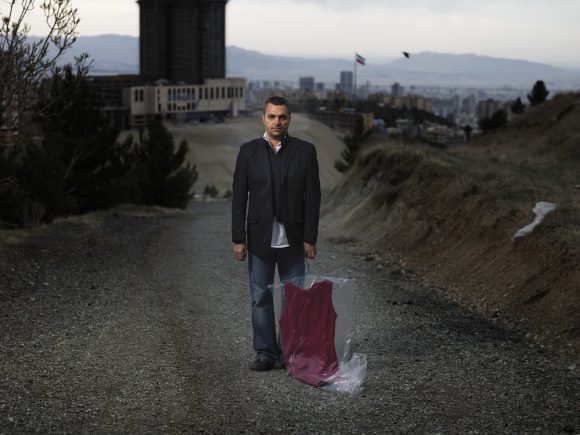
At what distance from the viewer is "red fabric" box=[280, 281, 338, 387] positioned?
24.8 ft

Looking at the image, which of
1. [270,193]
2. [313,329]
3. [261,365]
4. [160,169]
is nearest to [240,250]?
[270,193]

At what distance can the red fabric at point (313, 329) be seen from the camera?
7562 mm

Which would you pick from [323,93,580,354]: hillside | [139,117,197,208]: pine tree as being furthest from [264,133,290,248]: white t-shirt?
[139,117,197,208]: pine tree

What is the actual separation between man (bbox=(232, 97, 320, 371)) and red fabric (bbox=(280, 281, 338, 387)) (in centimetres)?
33

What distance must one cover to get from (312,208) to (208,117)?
188 meters

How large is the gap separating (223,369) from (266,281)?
1.00 metres

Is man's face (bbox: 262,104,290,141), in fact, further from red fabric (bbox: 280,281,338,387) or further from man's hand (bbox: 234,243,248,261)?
red fabric (bbox: 280,281,338,387)

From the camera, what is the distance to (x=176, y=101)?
604 feet

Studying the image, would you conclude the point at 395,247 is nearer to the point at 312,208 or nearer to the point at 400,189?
the point at 400,189

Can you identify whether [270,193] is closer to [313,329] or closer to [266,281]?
[266,281]

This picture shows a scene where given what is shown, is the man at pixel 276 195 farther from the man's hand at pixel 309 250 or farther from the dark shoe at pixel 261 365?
the dark shoe at pixel 261 365

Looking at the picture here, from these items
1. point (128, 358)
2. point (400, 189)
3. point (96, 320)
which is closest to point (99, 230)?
point (400, 189)

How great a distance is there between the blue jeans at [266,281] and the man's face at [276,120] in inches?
42.3

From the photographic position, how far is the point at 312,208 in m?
7.59
